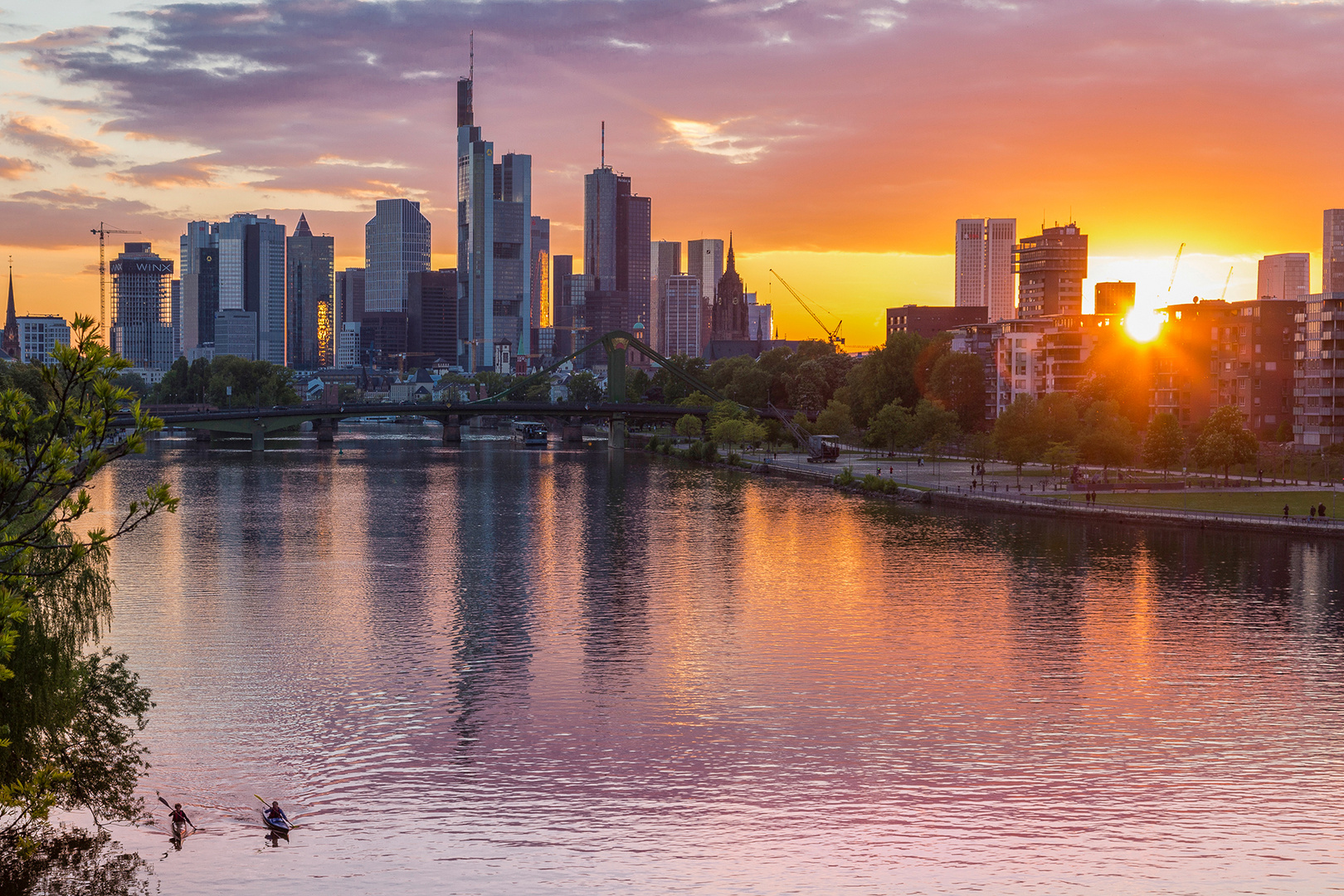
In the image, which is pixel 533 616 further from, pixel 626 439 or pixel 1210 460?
pixel 626 439

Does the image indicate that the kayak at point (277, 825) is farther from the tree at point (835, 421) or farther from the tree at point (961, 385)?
the tree at point (961, 385)

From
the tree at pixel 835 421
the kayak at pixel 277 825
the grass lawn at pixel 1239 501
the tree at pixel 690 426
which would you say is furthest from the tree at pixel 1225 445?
the tree at pixel 690 426

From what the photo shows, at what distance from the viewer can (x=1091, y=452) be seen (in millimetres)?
95625

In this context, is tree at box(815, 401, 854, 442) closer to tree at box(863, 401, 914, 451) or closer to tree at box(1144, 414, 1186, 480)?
tree at box(863, 401, 914, 451)

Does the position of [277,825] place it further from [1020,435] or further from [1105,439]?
[1020,435]

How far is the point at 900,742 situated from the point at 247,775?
1509cm

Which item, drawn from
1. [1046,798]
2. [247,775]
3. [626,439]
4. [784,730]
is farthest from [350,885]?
[626,439]

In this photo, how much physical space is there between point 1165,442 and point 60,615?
83.3 metres

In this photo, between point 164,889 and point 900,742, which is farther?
point 900,742

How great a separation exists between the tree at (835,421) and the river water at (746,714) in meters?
77.3

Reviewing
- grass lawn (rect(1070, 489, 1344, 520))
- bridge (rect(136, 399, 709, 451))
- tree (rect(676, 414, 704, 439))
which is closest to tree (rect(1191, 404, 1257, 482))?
grass lawn (rect(1070, 489, 1344, 520))

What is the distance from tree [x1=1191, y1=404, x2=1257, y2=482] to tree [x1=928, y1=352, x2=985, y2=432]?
49.9m

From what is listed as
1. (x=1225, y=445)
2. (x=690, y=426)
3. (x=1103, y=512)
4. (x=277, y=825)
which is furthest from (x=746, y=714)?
(x=690, y=426)

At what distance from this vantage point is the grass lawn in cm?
7243
